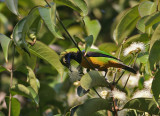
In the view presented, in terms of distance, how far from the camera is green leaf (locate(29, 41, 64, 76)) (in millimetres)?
1691

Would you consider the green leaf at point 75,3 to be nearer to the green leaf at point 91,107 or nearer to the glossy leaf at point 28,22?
the glossy leaf at point 28,22

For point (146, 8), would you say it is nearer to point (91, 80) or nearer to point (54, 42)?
point (91, 80)

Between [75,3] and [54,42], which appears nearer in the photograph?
[75,3]

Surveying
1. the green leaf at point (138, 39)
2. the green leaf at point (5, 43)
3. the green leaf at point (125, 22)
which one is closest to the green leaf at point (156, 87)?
the green leaf at point (138, 39)

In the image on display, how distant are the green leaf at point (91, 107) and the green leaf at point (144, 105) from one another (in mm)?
114

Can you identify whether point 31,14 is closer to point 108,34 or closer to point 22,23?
point 22,23

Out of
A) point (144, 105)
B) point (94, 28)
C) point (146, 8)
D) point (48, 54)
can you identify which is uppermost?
point (146, 8)

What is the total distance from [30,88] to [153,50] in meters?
0.70

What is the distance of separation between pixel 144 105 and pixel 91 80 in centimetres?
27

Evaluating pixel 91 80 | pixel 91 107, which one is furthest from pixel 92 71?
pixel 91 107

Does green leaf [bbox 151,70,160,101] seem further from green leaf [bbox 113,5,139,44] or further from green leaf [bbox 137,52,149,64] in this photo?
green leaf [bbox 113,5,139,44]

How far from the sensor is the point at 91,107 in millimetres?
1393

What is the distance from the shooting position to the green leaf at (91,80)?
140cm

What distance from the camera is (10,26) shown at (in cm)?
423
